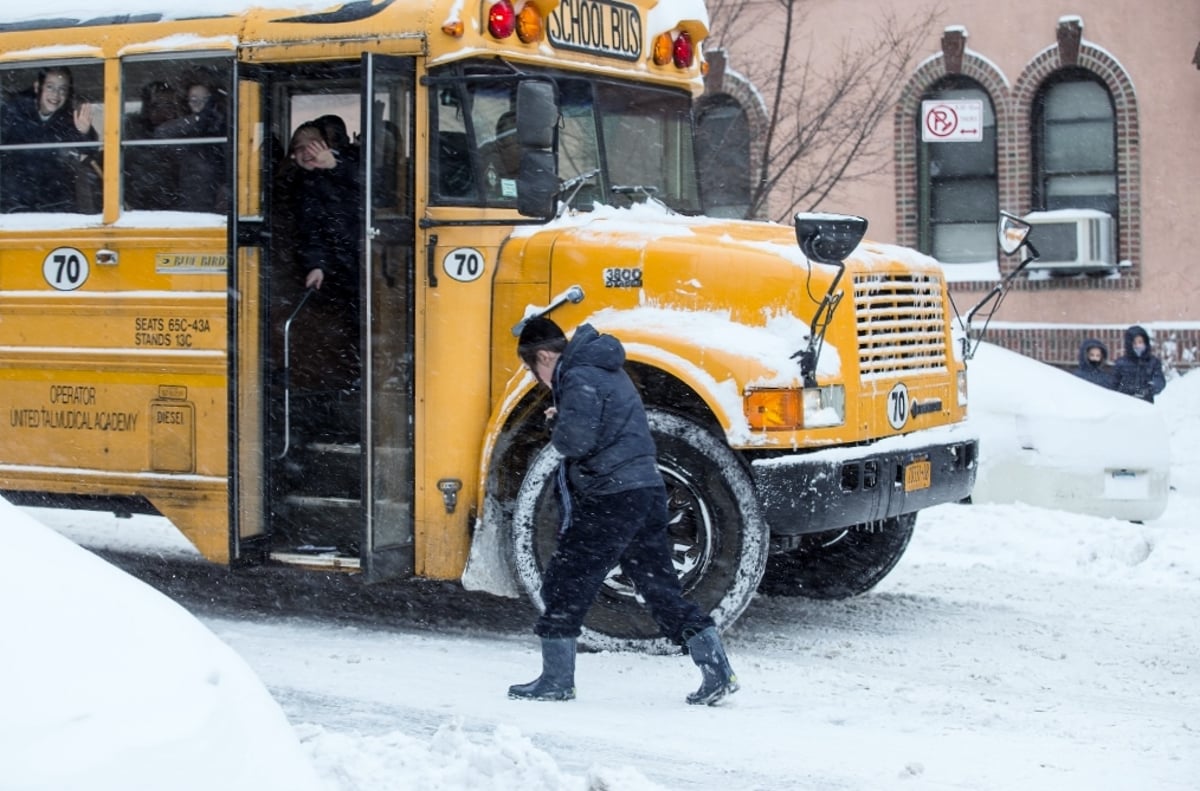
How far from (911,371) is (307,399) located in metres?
2.67

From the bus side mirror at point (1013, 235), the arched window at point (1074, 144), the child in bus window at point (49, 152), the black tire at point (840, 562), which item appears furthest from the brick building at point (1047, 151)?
the child in bus window at point (49, 152)

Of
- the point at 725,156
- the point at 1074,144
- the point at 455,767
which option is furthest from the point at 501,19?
→ the point at 1074,144

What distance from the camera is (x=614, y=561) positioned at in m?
6.54

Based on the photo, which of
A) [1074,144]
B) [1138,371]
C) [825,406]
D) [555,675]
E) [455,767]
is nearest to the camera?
[455,767]

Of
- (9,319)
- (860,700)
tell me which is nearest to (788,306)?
(860,700)

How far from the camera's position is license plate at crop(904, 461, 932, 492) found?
7559 millimetres

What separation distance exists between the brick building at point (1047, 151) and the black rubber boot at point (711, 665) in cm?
1136

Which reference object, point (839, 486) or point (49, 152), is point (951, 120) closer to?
point (839, 486)

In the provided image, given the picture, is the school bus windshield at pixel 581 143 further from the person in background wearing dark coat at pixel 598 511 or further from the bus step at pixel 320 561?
the bus step at pixel 320 561

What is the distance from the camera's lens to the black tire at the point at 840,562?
856 cm

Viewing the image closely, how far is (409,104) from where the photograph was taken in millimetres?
7531

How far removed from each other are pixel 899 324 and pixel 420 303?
6.64 feet

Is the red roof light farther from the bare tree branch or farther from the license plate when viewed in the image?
the bare tree branch

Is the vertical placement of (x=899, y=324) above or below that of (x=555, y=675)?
above
